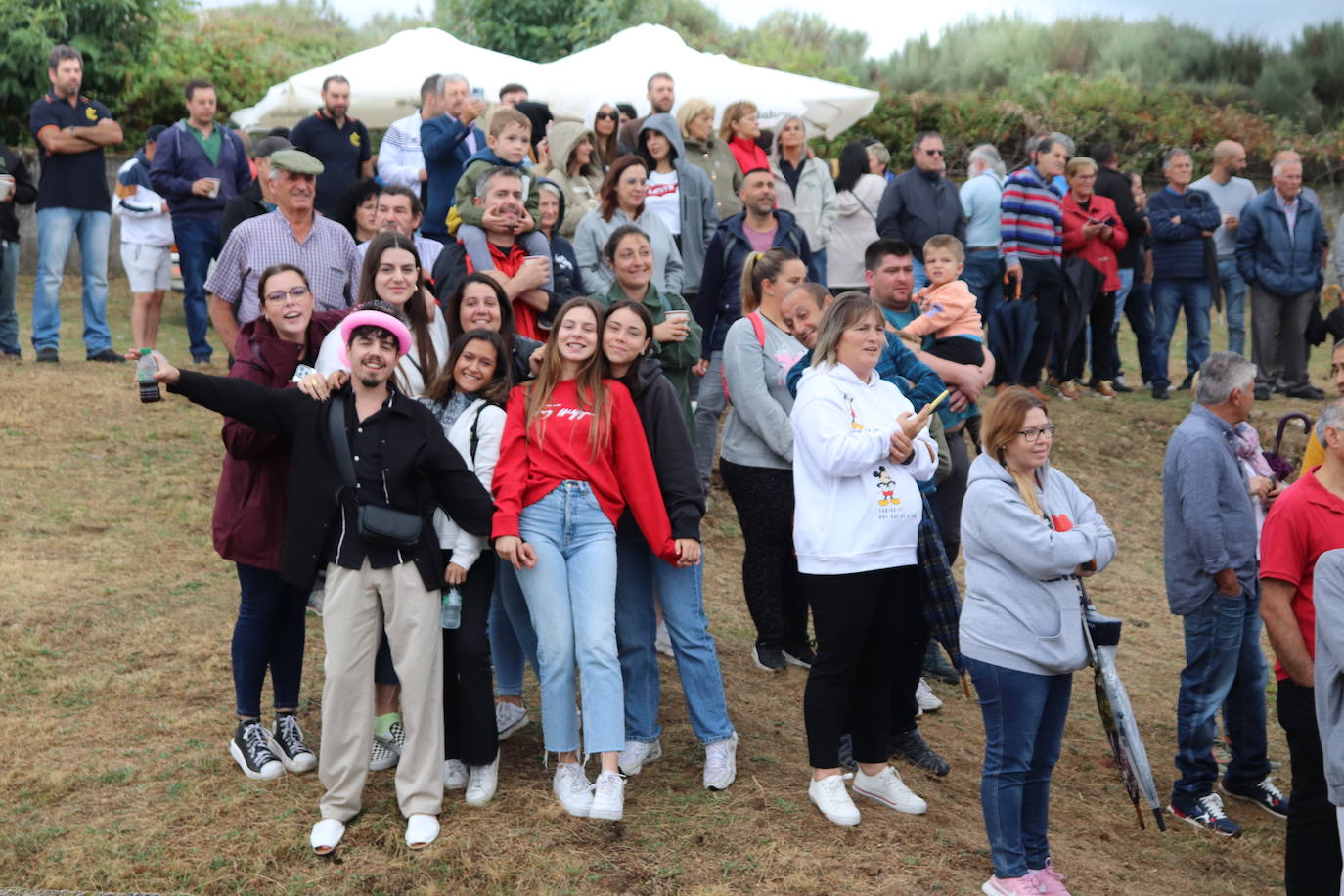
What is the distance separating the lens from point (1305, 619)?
5.08m

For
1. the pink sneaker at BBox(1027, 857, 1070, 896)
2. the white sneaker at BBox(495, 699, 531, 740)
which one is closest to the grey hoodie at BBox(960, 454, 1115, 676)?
the pink sneaker at BBox(1027, 857, 1070, 896)

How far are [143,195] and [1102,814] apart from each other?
8515mm

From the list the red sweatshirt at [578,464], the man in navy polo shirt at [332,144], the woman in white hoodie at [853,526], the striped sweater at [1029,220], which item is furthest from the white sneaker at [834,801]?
the striped sweater at [1029,220]

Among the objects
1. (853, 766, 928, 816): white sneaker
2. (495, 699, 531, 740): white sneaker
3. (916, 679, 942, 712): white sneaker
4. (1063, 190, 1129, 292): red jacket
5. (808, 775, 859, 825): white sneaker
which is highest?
(1063, 190, 1129, 292): red jacket

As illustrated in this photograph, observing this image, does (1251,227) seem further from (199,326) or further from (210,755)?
(210,755)

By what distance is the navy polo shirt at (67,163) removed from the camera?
11.0m

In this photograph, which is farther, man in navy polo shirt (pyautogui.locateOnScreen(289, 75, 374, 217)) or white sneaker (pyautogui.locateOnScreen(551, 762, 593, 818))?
man in navy polo shirt (pyautogui.locateOnScreen(289, 75, 374, 217))

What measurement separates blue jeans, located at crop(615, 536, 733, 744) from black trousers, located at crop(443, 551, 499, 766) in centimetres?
57

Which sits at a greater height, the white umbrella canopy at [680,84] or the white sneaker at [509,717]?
the white umbrella canopy at [680,84]

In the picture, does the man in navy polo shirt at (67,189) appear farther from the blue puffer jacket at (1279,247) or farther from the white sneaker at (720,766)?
the blue puffer jacket at (1279,247)

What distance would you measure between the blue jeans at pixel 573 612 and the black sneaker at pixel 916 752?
1.43 meters

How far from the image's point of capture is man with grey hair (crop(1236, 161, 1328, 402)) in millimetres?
12406

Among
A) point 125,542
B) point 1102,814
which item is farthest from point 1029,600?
point 125,542

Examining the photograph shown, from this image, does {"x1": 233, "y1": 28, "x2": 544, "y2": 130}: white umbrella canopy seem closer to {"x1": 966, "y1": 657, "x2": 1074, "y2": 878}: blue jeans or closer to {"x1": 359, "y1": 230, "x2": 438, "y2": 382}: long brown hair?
{"x1": 359, "y1": 230, "x2": 438, "y2": 382}: long brown hair
